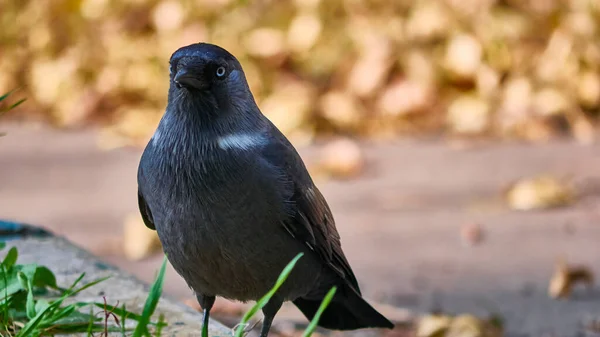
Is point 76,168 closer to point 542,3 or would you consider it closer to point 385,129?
point 385,129

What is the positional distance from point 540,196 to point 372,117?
1.90 meters

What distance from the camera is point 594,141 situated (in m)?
6.66

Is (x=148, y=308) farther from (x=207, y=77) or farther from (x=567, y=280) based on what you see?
(x=567, y=280)

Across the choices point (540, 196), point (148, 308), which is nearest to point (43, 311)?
point (148, 308)

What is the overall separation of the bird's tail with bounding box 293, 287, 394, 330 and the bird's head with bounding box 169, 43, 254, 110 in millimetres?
802

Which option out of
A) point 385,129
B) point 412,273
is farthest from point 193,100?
point 385,129

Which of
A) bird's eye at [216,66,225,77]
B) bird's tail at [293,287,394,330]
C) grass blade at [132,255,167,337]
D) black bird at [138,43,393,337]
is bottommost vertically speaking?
grass blade at [132,255,167,337]

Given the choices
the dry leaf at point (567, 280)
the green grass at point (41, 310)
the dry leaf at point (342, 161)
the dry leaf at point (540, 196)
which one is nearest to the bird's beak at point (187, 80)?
the green grass at point (41, 310)

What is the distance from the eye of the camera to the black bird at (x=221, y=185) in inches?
95.3

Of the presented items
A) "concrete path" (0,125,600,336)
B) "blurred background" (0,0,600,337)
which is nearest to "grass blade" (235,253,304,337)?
"concrete path" (0,125,600,336)

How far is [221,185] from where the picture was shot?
2420 millimetres

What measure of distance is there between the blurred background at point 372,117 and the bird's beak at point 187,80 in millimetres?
2460

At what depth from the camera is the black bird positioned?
2.42 metres

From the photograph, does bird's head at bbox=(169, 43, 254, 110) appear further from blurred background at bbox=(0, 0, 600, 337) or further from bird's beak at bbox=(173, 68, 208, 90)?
blurred background at bbox=(0, 0, 600, 337)
